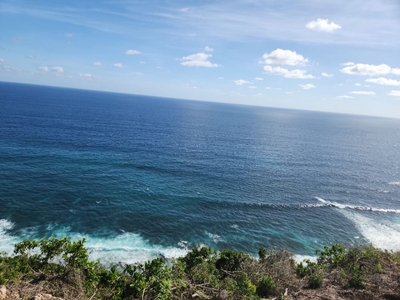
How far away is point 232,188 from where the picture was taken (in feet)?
245

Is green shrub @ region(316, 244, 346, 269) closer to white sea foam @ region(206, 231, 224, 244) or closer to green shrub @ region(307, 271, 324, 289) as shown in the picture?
green shrub @ region(307, 271, 324, 289)

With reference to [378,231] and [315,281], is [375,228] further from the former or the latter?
[315,281]

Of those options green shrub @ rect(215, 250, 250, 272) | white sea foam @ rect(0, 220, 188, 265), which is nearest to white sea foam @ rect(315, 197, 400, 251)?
green shrub @ rect(215, 250, 250, 272)

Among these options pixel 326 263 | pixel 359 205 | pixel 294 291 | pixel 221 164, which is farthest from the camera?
pixel 221 164

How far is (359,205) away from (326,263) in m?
45.0

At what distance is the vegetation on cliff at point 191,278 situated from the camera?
22156 millimetres

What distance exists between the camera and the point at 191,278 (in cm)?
2628

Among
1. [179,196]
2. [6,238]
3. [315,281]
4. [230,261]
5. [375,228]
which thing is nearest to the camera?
[315,281]

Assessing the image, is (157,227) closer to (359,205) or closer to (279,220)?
(279,220)

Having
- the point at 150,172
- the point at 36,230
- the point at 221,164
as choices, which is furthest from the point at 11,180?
the point at 221,164

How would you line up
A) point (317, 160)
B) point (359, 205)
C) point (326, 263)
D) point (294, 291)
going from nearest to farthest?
1. point (294, 291)
2. point (326, 263)
3. point (359, 205)
4. point (317, 160)

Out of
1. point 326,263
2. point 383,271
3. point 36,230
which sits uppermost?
point 383,271

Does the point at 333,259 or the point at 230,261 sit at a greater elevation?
the point at 230,261

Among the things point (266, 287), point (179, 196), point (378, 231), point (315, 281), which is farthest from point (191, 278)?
point (378, 231)
